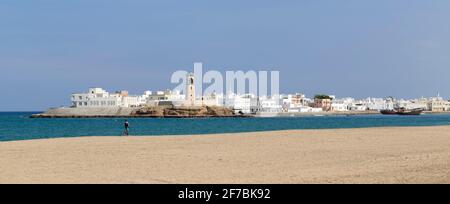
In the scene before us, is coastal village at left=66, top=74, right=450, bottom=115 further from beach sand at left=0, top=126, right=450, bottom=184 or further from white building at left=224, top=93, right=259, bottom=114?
beach sand at left=0, top=126, right=450, bottom=184

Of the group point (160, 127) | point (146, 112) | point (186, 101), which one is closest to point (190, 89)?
point (186, 101)

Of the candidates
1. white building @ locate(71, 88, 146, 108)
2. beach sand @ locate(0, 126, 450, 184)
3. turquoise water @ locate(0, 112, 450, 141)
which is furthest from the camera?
white building @ locate(71, 88, 146, 108)

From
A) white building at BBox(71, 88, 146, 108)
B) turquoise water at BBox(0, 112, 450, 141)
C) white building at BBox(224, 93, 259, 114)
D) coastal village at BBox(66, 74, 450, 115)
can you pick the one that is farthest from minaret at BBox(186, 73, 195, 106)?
turquoise water at BBox(0, 112, 450, 141)

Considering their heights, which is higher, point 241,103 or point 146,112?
point 241,103

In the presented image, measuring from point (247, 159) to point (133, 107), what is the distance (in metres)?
147

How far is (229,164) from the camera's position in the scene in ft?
49.6

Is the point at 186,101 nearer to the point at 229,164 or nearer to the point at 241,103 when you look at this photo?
the point at 241,103

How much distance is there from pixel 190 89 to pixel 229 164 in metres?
138

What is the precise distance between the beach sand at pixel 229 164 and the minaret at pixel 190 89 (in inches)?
5064

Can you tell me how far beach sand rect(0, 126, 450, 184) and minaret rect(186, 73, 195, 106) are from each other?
129 meters

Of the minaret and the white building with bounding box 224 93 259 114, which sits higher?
the minaret

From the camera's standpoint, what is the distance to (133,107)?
529 feet

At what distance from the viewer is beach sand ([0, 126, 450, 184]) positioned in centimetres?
1223
